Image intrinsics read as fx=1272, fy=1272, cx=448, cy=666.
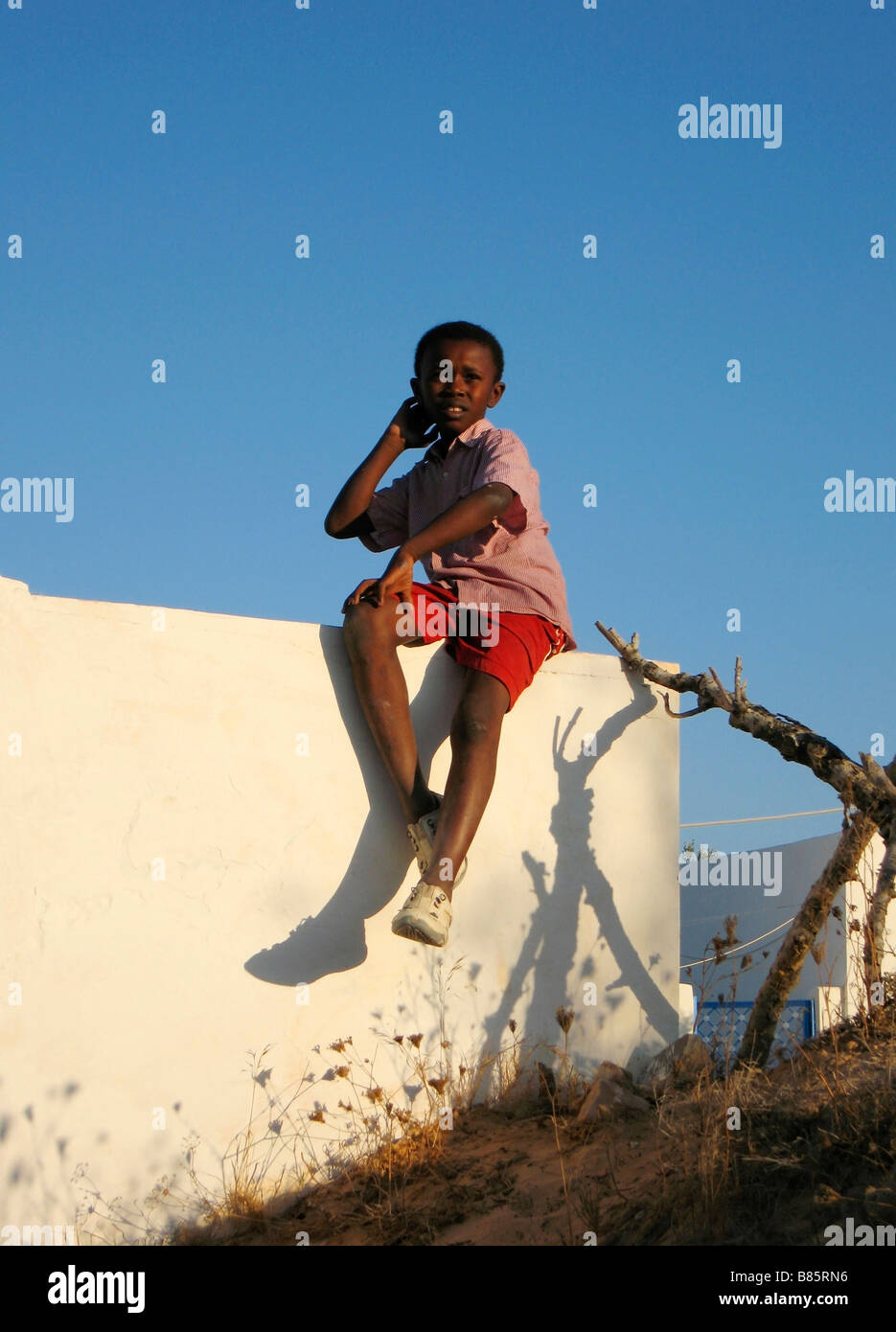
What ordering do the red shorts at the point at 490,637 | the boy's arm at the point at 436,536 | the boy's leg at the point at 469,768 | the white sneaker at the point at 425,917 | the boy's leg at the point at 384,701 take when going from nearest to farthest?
the white sneaker at the point at 425,917
the boy's leg at the point at 469,768
the boy's arm at the point at 436,536
the boy's leg at the point at 384,701
the red shorts at the point at 490,637

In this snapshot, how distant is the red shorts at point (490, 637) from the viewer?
4066mm

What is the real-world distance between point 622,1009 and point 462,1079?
69 centimetres

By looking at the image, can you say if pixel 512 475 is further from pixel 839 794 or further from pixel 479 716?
pixel 839 794

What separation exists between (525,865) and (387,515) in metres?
1.33

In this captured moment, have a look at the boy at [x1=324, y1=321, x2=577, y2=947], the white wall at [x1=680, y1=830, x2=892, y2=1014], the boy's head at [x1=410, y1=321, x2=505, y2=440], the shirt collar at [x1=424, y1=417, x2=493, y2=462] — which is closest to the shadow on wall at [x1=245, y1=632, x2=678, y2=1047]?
the boy at [x1=324, y1=321, x2=577, y2=947]

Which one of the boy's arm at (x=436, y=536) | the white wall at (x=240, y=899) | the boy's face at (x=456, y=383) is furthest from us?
the boy's face at (x=456, y=383)

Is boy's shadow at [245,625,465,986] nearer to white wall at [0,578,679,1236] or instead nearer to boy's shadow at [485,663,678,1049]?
white wall at [0,578,679,1236]

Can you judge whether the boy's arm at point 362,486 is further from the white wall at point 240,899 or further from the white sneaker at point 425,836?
the white sneaker at point 425,836

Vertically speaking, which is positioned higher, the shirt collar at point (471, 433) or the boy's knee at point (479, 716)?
the shirt collar at point (471, 433)

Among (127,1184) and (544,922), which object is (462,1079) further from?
(127,1184)

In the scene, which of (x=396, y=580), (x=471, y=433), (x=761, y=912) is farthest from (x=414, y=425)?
(x=761, y=912)

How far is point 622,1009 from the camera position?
Result: 172 inches

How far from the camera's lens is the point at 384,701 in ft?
12.9

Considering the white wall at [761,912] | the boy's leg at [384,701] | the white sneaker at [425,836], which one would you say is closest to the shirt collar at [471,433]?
the boy's leg at [384,701]
